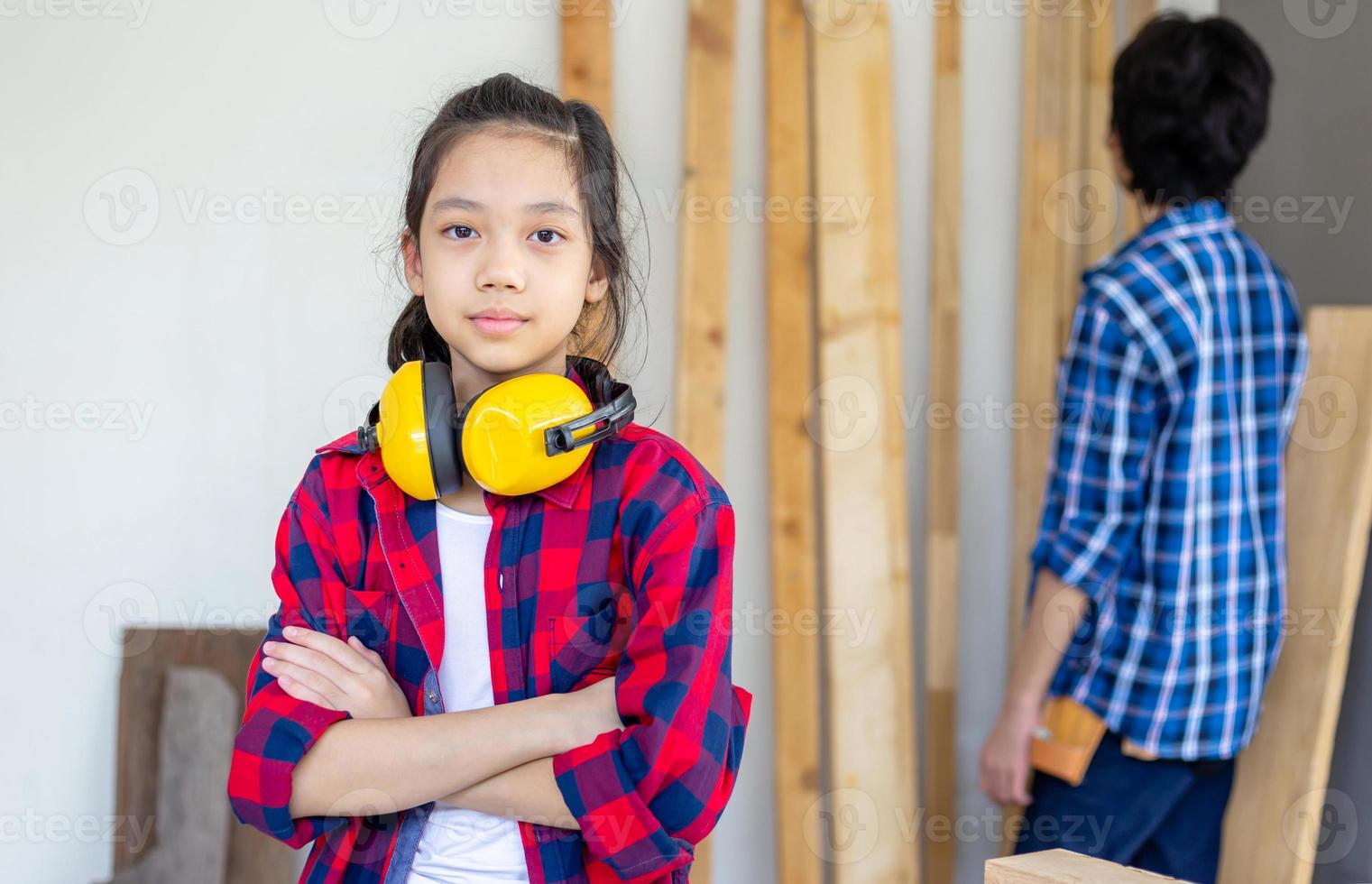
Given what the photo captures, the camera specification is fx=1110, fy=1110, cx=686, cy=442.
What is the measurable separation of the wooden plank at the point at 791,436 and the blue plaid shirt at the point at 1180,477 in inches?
25.3

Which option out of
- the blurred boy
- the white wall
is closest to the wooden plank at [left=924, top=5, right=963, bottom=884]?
the blurred boy

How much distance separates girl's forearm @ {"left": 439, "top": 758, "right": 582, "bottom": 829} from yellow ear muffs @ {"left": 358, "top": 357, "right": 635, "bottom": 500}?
29 cm

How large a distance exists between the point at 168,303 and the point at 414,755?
4.95 ft

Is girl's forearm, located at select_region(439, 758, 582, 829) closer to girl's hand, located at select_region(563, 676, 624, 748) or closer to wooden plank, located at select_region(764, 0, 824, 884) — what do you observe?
girl's hand, located at select_region(563, 676, 624, 748)

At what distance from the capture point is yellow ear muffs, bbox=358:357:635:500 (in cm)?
114

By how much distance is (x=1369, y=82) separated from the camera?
223cm

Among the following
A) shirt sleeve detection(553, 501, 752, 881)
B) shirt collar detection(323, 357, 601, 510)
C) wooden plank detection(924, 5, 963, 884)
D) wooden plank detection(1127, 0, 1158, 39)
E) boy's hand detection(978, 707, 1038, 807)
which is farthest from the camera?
wooden plank detection(1127, 0, 1158, 39)

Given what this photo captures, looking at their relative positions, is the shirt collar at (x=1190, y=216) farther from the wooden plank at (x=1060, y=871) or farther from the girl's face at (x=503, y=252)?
the wooden plank at (x=1060, y=871)

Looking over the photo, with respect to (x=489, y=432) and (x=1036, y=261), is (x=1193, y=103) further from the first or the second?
(x=489, y=432)

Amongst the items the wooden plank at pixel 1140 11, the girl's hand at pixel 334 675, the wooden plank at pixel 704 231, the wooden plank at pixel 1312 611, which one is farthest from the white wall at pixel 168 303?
the wooden plank at pixel 1312 611

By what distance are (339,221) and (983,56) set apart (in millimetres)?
1602

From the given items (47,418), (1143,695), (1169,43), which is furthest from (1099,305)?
(47,418)

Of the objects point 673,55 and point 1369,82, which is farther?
point 673,55

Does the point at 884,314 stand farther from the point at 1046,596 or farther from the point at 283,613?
the point at 283,613
